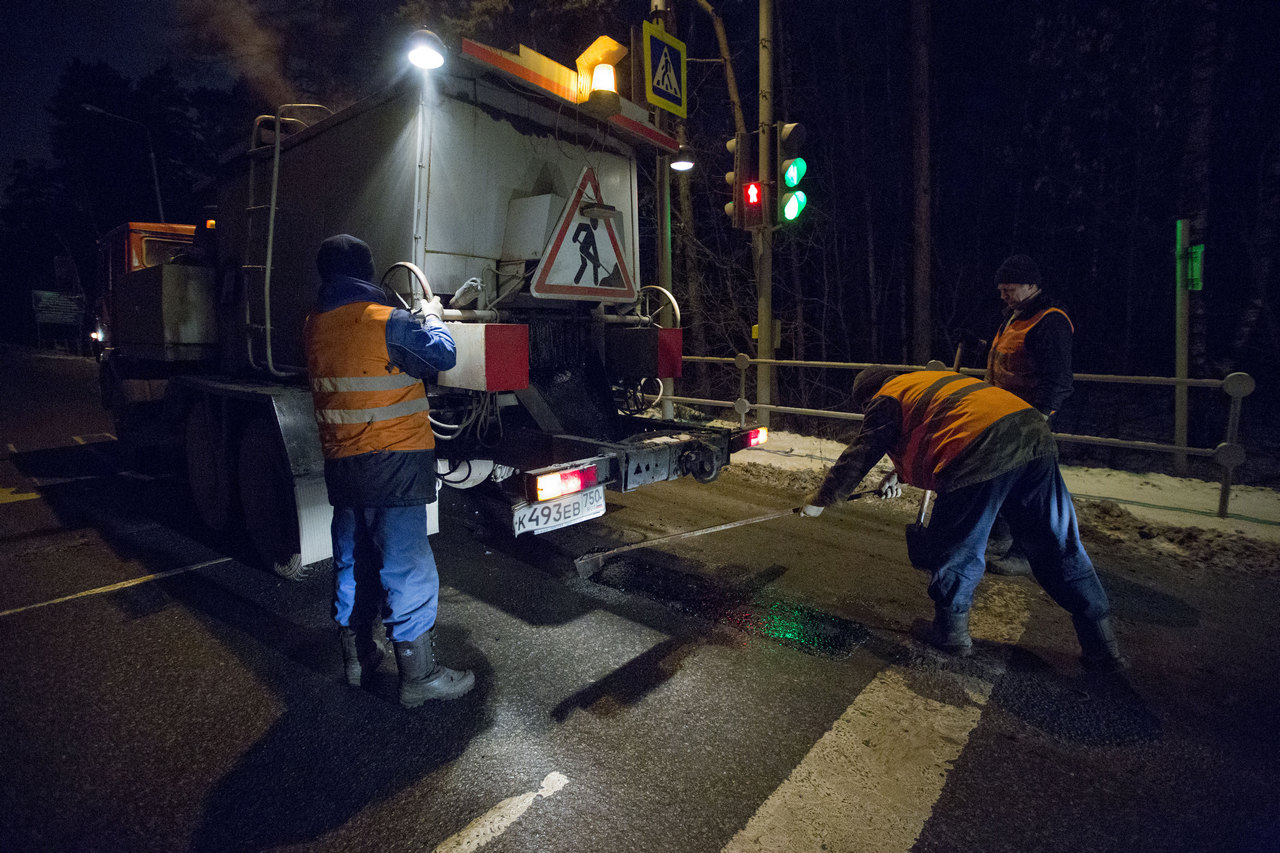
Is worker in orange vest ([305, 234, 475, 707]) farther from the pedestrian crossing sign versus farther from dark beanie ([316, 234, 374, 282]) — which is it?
the pedestrian crossing sign

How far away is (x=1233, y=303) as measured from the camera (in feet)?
43.2

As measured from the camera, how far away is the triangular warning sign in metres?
3.99

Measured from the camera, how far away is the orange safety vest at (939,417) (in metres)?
2.86

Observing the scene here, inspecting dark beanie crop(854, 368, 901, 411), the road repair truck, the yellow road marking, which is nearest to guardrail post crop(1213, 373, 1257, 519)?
dark beanie crop(854, 368, 901, 411)

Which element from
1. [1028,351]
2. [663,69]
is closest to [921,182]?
[663,69]

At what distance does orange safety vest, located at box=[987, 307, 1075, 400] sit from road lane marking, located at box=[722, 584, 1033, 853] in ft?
6.04

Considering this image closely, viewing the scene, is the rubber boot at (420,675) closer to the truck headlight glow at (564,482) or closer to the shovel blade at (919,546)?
the truck headlight glow at (564,482)

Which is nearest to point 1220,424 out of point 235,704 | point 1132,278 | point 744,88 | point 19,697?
point 1132,278

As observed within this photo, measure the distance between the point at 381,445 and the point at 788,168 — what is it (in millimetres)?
5286

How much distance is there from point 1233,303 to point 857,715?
15.4 metres

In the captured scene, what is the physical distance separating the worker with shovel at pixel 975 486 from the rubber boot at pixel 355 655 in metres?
2.16

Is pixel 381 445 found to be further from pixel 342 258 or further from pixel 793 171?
pixel 793 171

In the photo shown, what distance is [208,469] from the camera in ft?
16.5

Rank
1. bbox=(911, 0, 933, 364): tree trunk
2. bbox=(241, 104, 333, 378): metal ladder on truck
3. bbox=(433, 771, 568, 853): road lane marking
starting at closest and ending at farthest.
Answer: bbox=(433, 771, 568, 853): road lane marking
bbox=(241, 104, 333, 378): metal ladder on truck
bbox=(911, 0, 933, 364): tree trunk
